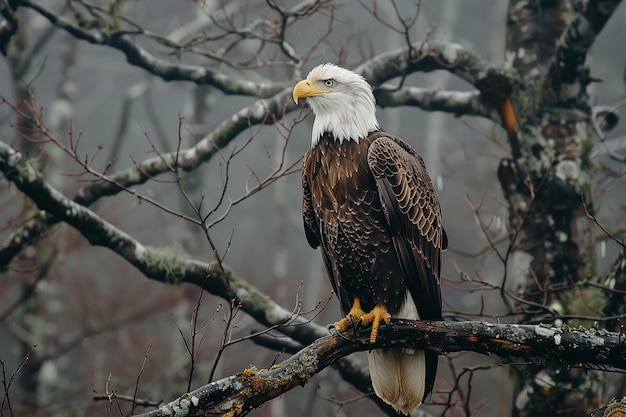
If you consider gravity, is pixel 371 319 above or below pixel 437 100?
below

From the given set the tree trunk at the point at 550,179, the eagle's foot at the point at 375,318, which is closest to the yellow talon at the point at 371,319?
the eagle's foot at the point at 375,318

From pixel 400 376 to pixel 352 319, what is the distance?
0.64 m

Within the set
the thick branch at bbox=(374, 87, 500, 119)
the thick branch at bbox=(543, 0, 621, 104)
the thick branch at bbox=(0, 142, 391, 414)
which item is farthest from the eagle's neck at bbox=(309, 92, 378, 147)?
the thick branch at bbox=(543, 0, 621, 104)

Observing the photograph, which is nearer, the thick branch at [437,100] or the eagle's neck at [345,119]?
the eagle's neck at [345,119]

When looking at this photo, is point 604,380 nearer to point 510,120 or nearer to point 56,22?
point 510,120

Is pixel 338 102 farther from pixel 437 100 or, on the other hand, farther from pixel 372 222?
pixel 437 100

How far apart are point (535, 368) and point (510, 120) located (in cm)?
189

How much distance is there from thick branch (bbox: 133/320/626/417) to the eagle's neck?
125 centimetres

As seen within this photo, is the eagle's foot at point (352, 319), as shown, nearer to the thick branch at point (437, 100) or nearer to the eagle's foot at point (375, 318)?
the eagle's foot at point (375, 318)

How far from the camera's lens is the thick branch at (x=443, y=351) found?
292 centimetres

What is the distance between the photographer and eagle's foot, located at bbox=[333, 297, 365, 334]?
12.4 feet

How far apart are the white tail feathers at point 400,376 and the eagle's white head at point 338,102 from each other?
135cm

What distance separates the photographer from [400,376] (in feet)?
14.0

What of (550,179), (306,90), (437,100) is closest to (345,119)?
(306,90)
